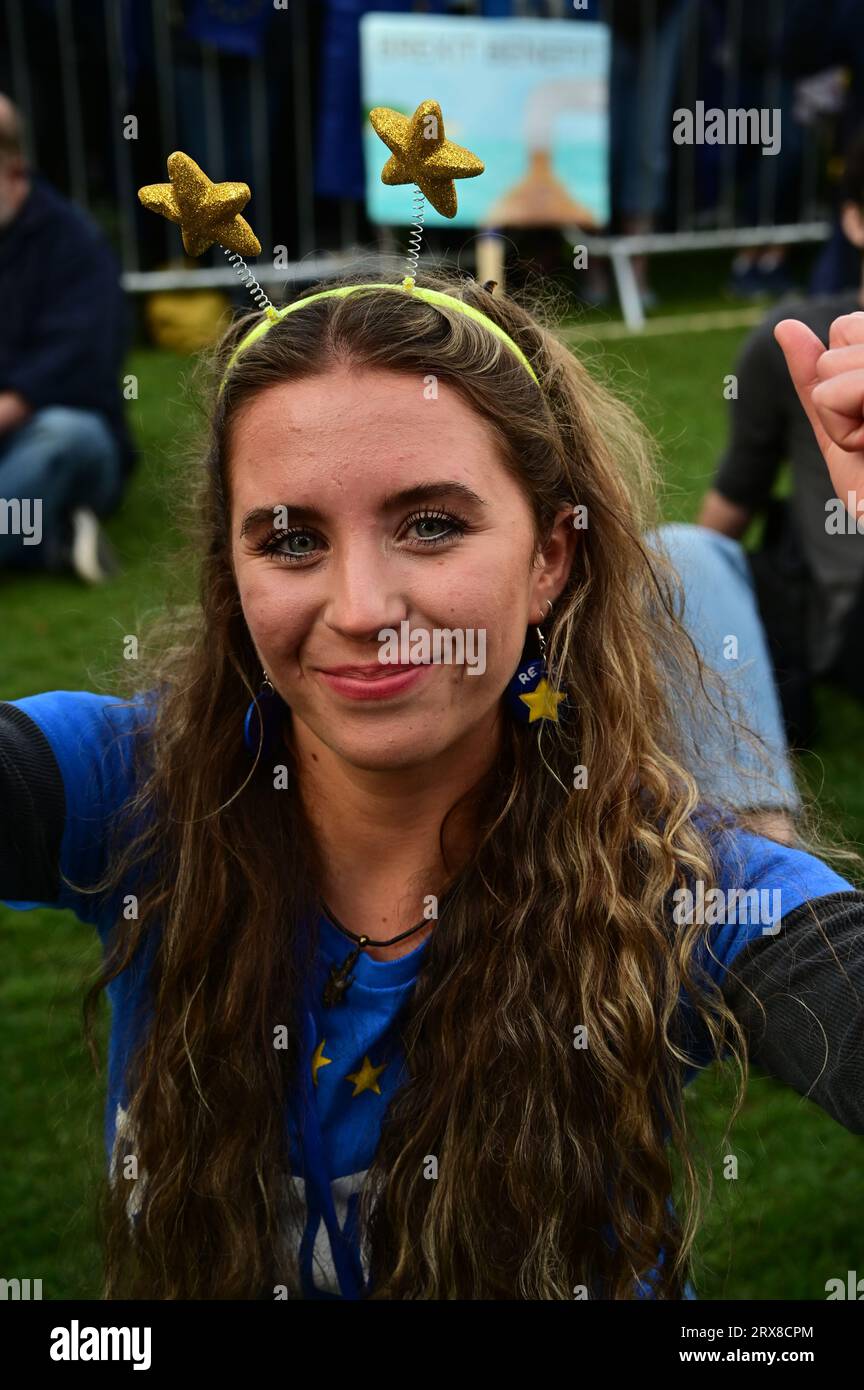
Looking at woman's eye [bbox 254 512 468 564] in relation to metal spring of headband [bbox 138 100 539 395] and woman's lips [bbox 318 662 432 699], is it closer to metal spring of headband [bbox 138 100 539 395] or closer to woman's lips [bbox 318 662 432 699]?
woman's lips [bbox 318 662 432 699]

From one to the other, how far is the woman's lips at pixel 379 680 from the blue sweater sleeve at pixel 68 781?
421mm

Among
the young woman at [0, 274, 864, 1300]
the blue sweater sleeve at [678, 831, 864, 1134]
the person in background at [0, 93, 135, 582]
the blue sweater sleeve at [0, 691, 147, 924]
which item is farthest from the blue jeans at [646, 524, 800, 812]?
the person in background at [0, 93, 135, 582]

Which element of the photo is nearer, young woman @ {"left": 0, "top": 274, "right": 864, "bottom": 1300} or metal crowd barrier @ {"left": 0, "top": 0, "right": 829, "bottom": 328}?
young woman @ {"left": 0, "top": 274, "right": 864, "bottom": 1300}

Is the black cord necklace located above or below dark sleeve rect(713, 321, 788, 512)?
below

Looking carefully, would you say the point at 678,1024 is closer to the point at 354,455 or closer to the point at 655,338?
the point at 354,455

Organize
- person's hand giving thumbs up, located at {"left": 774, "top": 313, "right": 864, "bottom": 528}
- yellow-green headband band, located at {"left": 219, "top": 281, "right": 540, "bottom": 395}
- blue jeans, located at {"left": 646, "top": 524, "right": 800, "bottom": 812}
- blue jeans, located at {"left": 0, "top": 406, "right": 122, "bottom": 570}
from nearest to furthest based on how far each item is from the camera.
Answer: person's hand giving thumbs up, located at {"left": 774, "top": 313, "right": 864, "bottom": 528} → yellow-green headband band, located at {"left": 219, "top": 281, "right": 540, "bottom": 395} → blue jeans, located at {"left": 646, "top": 524, "right": 800, "bottom": 812} → blue jeans, located at {"left": 0, "top": 406, "right": 122, "bottom": 570}

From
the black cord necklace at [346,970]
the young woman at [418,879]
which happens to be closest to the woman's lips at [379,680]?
the young woman at [418,879]

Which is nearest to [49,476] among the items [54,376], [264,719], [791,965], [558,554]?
[54,376]

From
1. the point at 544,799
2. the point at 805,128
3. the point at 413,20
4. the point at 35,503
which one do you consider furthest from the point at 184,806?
the point at 805,128

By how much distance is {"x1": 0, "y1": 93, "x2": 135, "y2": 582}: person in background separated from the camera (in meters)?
5.30

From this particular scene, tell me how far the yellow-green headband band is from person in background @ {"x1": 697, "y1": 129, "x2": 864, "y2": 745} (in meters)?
2.31

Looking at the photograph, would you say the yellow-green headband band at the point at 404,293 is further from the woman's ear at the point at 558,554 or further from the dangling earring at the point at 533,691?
the dangling earring at the point at 533,691

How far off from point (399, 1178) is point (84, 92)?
7.42m

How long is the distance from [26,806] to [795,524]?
9.54ft
